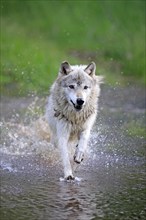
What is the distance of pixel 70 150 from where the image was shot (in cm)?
1234

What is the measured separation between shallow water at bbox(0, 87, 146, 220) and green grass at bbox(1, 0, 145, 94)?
208 inches

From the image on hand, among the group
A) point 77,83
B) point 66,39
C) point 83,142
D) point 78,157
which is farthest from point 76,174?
point 66,39

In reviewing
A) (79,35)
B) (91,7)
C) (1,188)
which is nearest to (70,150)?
(1,188)

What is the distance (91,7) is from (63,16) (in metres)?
1.33

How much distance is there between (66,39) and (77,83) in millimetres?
15524

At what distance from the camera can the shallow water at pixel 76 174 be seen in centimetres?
945

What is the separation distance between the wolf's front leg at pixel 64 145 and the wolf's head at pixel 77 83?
18.9 inches

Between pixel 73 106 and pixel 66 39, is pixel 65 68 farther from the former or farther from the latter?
pixel 66 39

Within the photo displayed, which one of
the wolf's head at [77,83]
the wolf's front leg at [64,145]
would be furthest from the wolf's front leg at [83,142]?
the wolf's head at [77,83]

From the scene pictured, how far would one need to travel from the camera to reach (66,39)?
2709 cm

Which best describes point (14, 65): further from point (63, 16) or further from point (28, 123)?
point (28, 123)

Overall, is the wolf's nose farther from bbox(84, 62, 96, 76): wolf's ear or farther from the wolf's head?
bbox(84, 62, 96, 76): wolf's ear

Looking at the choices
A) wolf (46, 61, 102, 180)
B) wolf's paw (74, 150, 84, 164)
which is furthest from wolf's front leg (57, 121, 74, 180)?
wolf's paw (74, 150, 84, 164)

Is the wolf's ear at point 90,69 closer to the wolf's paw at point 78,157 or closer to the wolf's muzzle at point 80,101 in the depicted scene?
the wolf's muzzle at point 80,101
